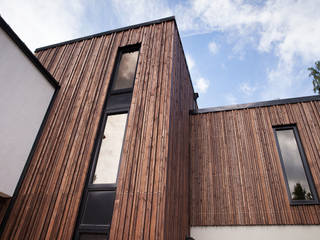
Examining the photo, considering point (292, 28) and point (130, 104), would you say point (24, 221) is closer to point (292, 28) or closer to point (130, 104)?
point (130, 104)

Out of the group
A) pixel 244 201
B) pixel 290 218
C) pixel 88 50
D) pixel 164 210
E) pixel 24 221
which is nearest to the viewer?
pixel 164 210

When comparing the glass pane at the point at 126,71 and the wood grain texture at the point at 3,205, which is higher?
the glass pane at the point at 126,71

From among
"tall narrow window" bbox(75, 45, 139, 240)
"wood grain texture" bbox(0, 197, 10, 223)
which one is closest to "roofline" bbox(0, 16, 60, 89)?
"tall narrow window" bbox(75, 45, 139, 240)

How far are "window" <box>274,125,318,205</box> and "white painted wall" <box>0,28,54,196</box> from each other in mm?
5754

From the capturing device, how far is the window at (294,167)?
4215 mm

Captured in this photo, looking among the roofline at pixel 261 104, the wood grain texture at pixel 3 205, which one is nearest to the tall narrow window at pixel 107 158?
the wood grain texture at pixel 3 205

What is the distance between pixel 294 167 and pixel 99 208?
14.8 feet

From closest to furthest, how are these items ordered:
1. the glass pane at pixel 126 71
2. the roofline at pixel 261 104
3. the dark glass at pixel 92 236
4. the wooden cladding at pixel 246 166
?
the dark glass at pixel 92 236 < the wooden cladding at pixel 246 166 < the glass pane at pixel 126 71 < the roofline at pixel 261 104

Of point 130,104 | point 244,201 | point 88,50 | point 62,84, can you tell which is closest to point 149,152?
point 130,104

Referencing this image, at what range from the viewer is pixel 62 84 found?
5.05 meters

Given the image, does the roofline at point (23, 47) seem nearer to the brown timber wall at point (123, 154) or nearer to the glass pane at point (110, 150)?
the brown timber wall at point (123, 154)

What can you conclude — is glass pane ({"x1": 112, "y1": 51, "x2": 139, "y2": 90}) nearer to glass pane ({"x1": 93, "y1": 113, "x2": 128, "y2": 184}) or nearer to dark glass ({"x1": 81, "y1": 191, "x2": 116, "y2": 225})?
glass pane ({"x1": 93, "y1": 113, "x2": 128, "y2": 184})

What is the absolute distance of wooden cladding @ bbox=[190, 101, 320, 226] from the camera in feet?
13.7

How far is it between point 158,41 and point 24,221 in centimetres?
464
